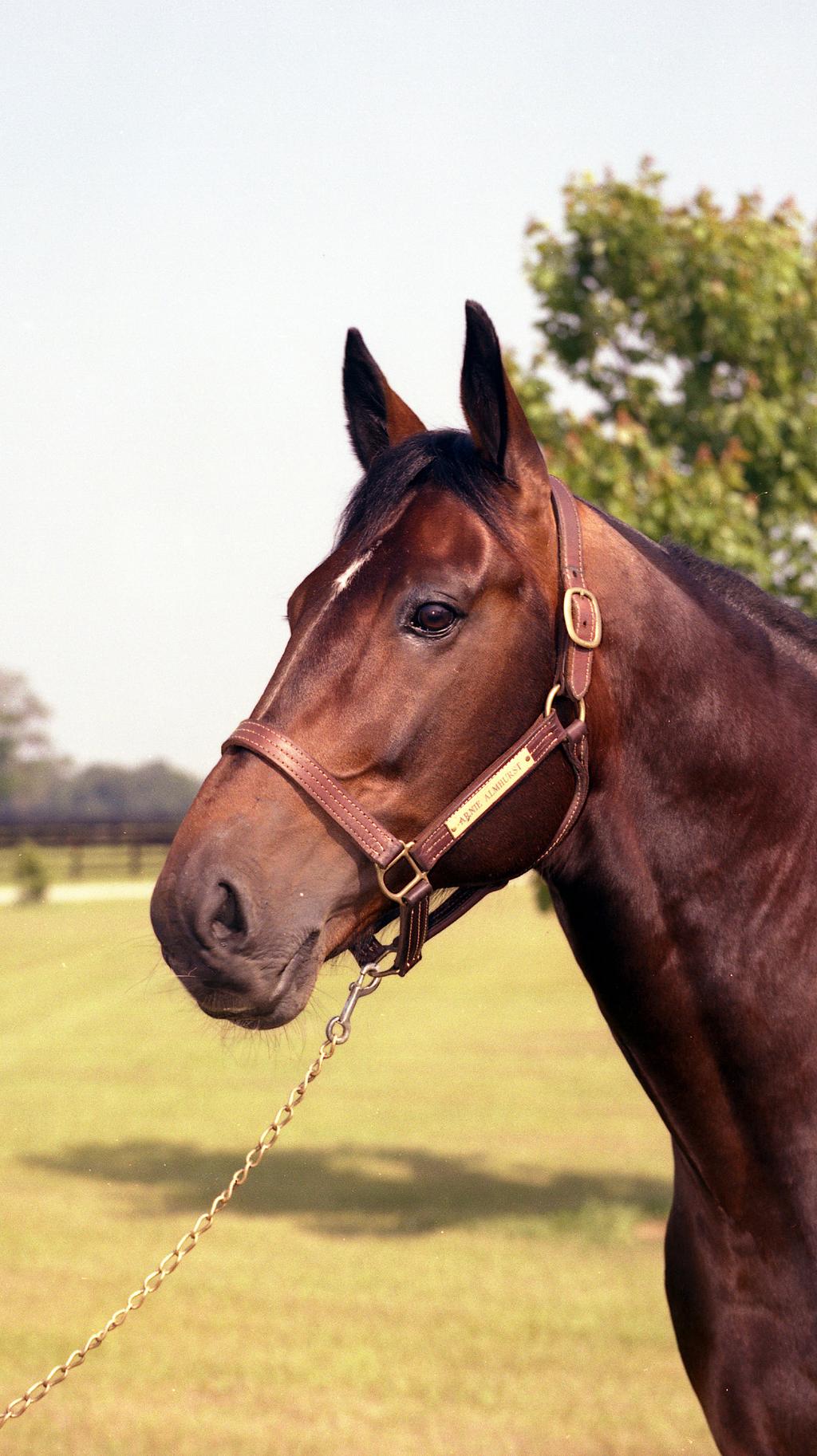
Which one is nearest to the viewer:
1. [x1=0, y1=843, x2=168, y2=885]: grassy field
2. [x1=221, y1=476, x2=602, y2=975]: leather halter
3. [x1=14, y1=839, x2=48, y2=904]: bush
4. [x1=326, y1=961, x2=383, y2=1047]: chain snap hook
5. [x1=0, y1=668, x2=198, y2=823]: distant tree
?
[x1=221, y1=476, x2=602, y2=975]: leather halter

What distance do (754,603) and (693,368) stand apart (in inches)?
291

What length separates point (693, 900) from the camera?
2996mm

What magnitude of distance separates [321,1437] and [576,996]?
17971 mm

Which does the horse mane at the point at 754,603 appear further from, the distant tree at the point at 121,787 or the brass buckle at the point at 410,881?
the distant tree at the point at 121,787

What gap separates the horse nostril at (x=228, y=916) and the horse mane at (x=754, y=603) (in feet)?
4.74

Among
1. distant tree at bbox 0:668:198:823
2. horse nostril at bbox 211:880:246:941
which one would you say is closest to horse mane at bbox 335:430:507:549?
horse nostril at bbox 211:880:246:941

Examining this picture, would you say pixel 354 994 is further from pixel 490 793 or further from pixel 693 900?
pixel 693 900

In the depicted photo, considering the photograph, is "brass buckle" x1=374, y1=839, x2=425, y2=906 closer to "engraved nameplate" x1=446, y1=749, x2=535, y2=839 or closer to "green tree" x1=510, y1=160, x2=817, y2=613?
"engraved nameplate" x1=446, y1=749, x2=535, y2=839

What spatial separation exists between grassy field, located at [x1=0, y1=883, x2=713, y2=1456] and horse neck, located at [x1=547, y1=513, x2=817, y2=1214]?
713 millimetres

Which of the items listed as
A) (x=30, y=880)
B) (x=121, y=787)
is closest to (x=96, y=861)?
(x=30, y=880)

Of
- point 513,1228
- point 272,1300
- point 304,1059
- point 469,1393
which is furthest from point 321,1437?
point 304,1059

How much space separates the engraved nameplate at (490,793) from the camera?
2.85 meters

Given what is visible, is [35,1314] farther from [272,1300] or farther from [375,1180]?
[375,1180]

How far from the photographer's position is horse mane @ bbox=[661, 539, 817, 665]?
3406 mm
